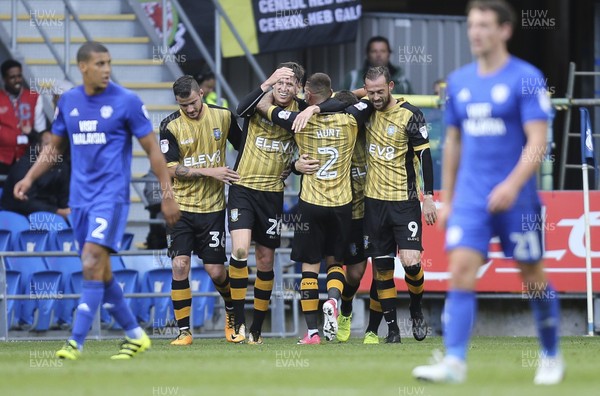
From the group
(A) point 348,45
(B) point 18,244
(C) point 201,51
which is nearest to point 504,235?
(B) point 18,244

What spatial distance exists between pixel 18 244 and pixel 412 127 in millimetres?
5484

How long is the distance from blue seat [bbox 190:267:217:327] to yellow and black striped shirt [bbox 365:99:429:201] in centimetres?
376

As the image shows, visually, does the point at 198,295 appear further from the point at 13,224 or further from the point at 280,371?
the point at 280,371

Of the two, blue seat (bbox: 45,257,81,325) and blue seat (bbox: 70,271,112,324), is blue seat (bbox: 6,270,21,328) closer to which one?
blue seat (bbox: 45,257,81,325)

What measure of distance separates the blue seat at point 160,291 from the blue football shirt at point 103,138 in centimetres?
621

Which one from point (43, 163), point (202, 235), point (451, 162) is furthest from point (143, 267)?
point (451, 162)

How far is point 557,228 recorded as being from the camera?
1600 centimetres

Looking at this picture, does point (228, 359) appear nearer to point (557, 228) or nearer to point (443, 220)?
point (443, 220)

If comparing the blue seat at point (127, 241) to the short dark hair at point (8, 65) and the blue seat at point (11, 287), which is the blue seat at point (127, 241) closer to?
the blue seat at point (11, 287)

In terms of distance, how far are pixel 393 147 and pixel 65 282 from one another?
16.1 feet

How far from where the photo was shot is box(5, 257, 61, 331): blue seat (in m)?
15.6

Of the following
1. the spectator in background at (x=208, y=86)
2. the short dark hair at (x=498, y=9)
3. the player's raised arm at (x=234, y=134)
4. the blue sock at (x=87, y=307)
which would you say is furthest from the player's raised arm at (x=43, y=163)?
the spectator in background at (x=208, y=86)

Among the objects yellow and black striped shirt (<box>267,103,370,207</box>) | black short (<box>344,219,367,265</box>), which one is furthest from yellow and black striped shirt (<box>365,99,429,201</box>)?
black short (<box>344,219,367,265</box>)

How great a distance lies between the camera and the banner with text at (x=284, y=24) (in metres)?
19.5
